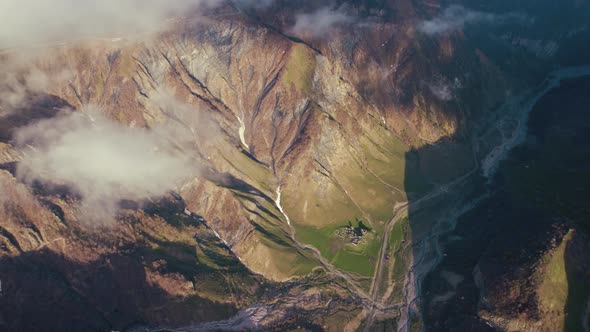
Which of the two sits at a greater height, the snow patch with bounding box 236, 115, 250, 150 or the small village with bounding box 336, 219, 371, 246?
the snow patch with bounding box 236, 115, 250, 150

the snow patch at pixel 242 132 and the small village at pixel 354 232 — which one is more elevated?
the snow patch at pixel 242 132

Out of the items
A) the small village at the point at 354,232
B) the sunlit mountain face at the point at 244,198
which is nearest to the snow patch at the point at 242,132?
the sunlit mountain face at the point at 244,198

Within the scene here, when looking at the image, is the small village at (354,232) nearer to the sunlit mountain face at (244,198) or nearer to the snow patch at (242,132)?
the sunlit mountain face at (244,198)

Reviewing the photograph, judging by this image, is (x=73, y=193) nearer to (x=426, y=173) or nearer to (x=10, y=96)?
(x=10, y=96)

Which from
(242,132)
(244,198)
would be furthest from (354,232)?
(242,132)

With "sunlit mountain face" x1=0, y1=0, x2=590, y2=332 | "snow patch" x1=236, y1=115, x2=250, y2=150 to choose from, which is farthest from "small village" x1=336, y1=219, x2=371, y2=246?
"snow patch" x1=236, y1=115, x2=250, y2=150

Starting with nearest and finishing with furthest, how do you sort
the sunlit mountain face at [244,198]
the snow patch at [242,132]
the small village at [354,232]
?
the sunlit mountain face at [244,198], the small village at [354,232], the snow patch at [242,132]

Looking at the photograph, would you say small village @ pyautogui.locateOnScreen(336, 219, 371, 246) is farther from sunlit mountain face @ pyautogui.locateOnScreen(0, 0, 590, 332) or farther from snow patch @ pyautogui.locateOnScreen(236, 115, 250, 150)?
snow patch @ pyautogui.locateOnScreen(236, 115, 250, 150)

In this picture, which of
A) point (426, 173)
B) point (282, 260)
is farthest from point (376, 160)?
point (282, 260)
